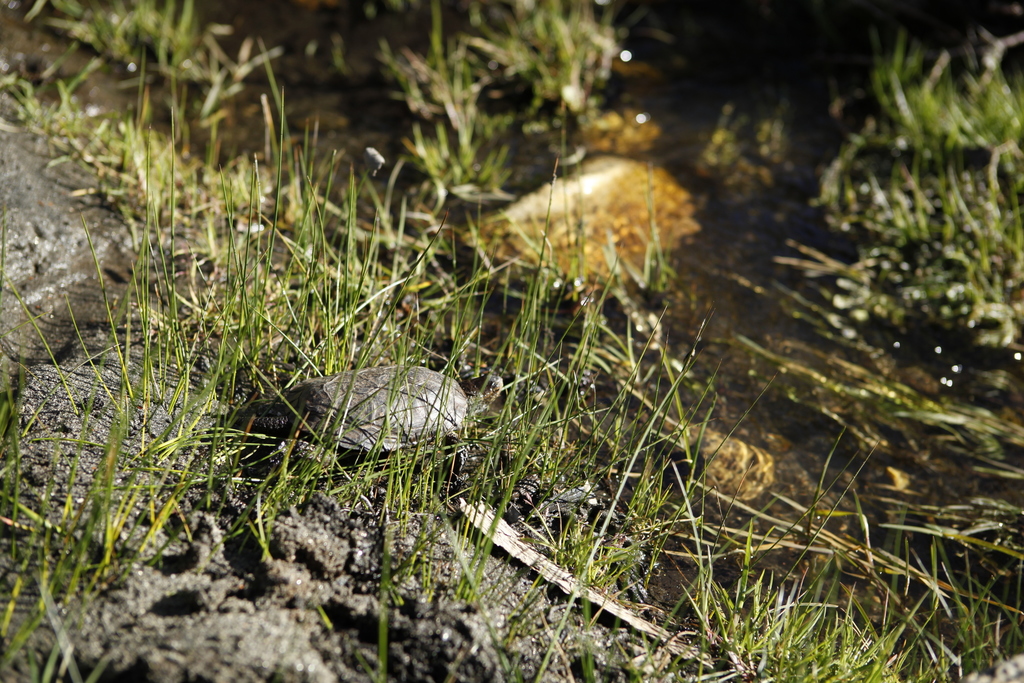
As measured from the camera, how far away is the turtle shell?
6.86 feet

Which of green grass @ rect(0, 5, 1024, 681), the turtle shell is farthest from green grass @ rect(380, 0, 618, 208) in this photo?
the turtle shell

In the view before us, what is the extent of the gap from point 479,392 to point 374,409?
1.20 feet

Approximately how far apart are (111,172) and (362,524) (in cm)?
222

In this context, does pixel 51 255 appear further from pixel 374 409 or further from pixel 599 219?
pixel 599 219

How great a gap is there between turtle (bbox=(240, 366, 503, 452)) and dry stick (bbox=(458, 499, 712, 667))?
10.6 inches

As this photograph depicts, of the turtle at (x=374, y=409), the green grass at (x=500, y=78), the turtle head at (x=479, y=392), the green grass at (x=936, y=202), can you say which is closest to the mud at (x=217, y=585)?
the turtle at (x=374, y=409)

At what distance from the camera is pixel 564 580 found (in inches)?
78.9

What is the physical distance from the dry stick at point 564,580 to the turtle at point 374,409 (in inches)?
10.6

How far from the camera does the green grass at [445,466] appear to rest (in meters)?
1.81

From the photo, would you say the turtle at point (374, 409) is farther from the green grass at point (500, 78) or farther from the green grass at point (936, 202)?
the green grass at point (936, 202)

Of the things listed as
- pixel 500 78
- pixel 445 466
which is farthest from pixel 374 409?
pixel 500 78

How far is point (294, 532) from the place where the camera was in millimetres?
1858

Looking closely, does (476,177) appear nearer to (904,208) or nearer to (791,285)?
(791,285)

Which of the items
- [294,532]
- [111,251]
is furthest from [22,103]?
[294,532]
